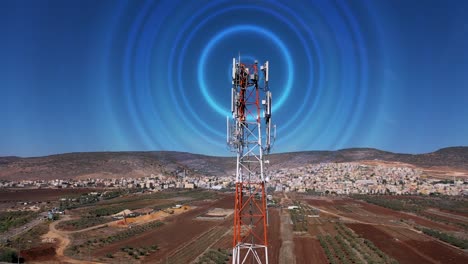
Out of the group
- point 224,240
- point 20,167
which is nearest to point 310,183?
point 224,240

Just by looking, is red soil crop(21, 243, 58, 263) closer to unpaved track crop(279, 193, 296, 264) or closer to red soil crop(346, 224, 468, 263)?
unpaved track crop(279, 193, 296, 264)

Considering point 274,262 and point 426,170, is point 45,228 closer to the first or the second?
point 274,262

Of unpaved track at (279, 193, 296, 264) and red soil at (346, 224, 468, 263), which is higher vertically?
unpaved track at (279, 193, 296, 264)

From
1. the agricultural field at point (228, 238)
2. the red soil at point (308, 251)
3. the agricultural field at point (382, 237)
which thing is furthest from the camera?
the agricultural field at point (382, 237)

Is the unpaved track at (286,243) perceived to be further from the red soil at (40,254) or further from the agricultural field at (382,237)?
the red soil at (40,254)

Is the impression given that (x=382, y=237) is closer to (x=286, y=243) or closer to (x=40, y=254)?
(x=286, y=243)

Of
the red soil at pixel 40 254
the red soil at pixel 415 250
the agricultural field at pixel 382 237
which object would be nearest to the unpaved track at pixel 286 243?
the agricultural field at pixel 382 237

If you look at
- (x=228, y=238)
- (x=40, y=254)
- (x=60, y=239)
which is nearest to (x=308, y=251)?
(x=228, y=238)

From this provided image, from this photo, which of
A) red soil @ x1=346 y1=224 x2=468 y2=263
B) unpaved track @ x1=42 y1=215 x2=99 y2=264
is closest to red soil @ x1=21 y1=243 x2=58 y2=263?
unpaved track @ x1=42 y1=215 x2=99 y2=264

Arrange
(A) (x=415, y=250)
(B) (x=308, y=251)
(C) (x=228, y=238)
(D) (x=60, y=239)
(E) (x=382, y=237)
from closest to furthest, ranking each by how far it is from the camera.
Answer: (B) (x=308, y=251), (A) (x=415, y=250), (D) (x=60, y=239), (C) (x=228, y=238), (E) (x=382, y=237)

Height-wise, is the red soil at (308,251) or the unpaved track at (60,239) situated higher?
the unpaved track at (60,239)

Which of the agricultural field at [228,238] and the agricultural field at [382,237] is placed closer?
the agricultural field at [228,238]

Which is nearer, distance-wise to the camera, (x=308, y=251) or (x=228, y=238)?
(x=308, y=251)
